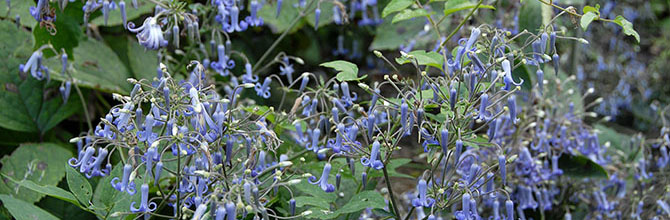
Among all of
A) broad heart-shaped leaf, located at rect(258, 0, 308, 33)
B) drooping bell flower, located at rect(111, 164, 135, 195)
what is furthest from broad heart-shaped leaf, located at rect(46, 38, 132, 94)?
drooping bell flower, located at rect(111, 164, 135, 195)

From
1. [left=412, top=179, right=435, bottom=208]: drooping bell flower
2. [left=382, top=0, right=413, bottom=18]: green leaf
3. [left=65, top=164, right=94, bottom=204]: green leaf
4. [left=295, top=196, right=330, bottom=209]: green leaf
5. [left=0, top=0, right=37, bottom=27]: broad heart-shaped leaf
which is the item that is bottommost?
[left=295, top=196, right=330, bottom=209]: green leaf

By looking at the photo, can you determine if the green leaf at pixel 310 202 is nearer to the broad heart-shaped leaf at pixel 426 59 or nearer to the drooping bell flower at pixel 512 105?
the broad heart-shaped leaf at pixel 426 59

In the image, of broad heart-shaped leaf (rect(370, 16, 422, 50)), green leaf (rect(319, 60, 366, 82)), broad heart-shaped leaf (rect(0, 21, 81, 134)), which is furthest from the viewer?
broad heart-shaped leaf (rect(370, 16, 422, 50))

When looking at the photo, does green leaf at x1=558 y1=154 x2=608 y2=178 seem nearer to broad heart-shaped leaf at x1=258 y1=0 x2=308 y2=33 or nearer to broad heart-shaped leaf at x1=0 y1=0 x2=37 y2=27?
broad heart-shaped leaf at x1=258 y1=0 x2=308 y2=33

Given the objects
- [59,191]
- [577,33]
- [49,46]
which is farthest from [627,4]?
[59,191]

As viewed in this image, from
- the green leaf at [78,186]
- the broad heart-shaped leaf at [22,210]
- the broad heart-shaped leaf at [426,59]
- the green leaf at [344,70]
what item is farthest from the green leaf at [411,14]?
the broad heart-shaped leaf at [22,210]

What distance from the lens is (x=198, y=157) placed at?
2188mm

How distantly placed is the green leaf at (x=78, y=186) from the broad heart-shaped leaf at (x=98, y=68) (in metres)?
1.26

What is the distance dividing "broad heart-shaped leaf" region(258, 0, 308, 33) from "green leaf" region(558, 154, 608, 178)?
67.8 inches

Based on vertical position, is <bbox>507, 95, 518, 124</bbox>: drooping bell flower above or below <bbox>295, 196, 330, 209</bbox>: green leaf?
above

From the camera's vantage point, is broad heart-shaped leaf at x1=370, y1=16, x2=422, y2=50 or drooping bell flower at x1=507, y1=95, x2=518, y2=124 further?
broad heart-shaped leaf at x1=370, y1=16, x2=422, y2=50

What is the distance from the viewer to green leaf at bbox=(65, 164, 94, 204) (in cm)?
227

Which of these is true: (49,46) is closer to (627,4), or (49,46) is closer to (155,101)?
(155,101)

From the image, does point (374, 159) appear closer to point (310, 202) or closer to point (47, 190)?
point (310, 202)
